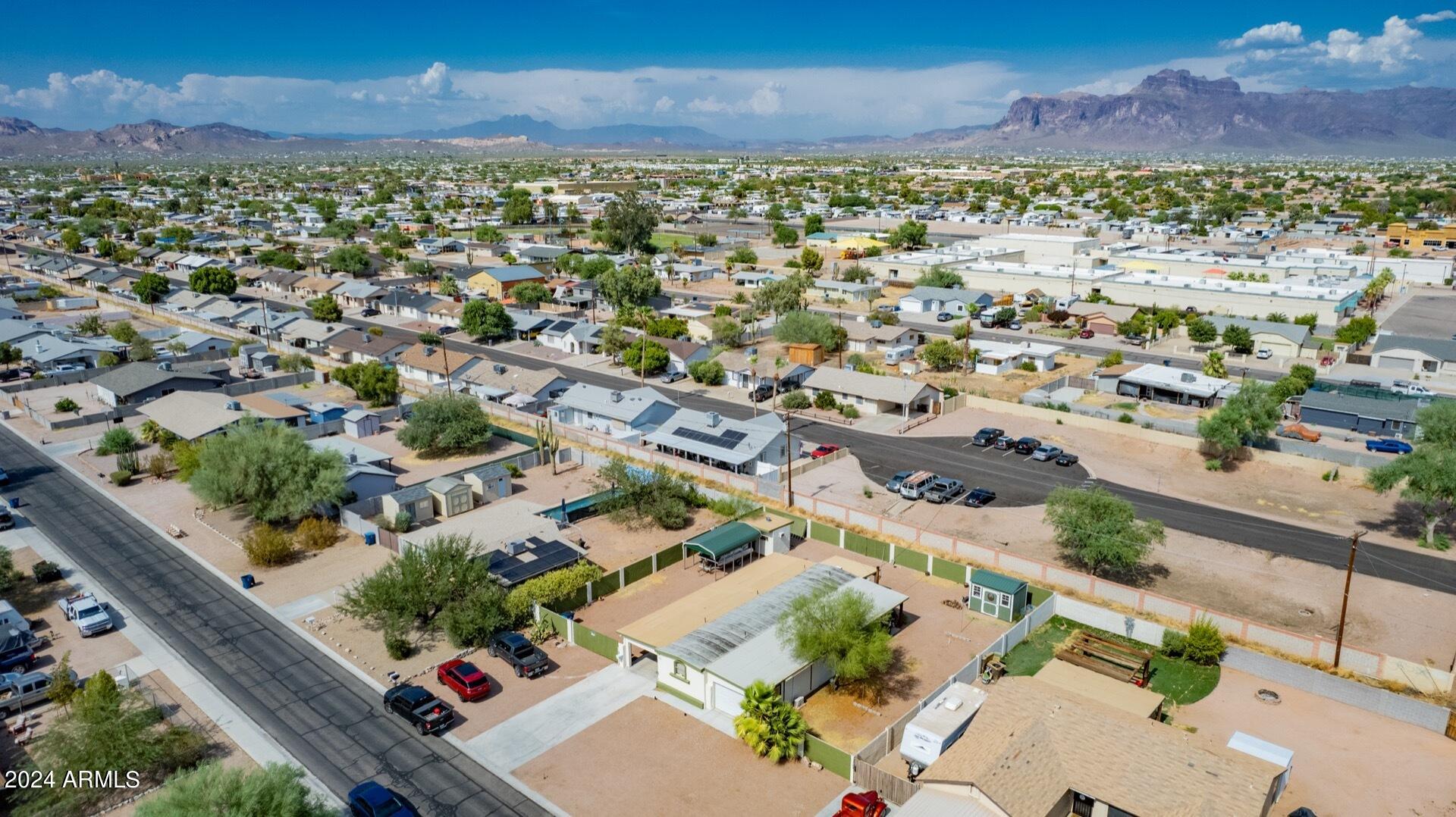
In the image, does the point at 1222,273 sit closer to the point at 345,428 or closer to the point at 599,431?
the point at 599,431

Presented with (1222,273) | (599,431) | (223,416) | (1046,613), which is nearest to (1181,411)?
(1046,613)

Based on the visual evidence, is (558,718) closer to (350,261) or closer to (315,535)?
(315,535)

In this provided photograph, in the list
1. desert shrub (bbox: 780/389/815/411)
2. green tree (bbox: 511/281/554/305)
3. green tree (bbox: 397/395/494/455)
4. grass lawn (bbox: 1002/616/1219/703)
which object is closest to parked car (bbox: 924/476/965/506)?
grass lawn (bbox: 1002/616/1219/703)

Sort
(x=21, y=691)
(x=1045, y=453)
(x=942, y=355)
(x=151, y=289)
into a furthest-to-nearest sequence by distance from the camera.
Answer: (x=151, y=289)
(x=942, y=355)
(x=1045, y=453)
(x=21, y=691)

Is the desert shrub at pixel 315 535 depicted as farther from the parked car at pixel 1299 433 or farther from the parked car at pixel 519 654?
the parked car at pixel 1299 433

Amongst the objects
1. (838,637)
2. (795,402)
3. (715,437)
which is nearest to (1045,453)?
(795,402)

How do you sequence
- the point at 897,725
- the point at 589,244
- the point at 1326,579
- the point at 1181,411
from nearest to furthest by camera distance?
the point at 897,725
the point at 1326,579
the point at 1181,411
the point at 589,244

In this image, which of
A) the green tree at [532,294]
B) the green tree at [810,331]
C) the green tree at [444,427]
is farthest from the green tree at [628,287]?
the green tree at [444,427]
